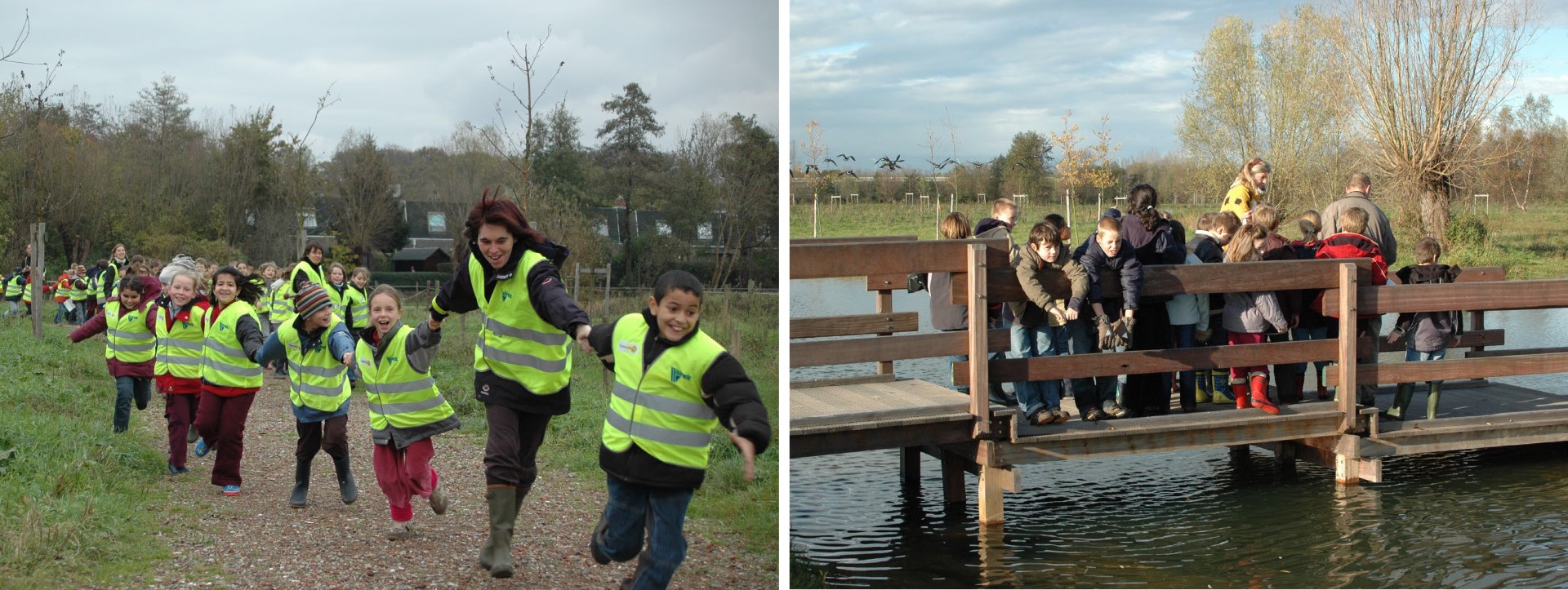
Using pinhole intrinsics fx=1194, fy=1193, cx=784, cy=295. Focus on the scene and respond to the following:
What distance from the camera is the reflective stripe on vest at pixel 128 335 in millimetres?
7488

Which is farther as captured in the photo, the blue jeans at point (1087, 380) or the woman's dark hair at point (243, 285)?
the woman's dark hair at point (243, 285)

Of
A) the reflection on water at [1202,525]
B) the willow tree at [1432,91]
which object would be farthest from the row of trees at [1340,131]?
the reflection on water at [1202,525]

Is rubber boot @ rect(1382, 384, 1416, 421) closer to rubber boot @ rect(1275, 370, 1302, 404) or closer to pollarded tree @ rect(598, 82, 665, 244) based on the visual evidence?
rubber boot @ rect(1275, 370, 1302, 404)

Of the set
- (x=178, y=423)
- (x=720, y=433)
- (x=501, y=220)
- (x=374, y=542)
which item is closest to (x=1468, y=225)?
(x=720, y=433)

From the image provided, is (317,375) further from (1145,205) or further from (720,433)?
(1145,205)

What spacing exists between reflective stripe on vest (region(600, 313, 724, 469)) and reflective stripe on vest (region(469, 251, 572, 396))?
1.79ft

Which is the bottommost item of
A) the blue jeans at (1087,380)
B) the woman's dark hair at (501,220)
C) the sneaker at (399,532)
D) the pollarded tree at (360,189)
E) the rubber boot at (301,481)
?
the sneaker at (399,532)

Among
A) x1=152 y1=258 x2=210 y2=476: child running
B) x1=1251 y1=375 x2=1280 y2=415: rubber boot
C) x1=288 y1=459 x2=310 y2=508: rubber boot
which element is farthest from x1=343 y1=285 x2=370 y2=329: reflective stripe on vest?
x1=1251 y1=375 x2=1280 y2=415: rubber boot

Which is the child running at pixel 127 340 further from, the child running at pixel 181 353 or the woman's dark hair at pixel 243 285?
the woman's dark hair at pixel 243 285

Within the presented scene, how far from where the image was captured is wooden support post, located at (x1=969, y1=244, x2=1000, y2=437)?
18.3 feet

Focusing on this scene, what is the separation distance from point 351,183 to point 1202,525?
28734mm

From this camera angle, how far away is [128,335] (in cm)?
751

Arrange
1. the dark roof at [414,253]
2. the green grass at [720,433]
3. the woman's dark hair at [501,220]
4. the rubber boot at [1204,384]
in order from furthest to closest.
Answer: the dark roof at [414,253] < the rubber boot at [1204,384] < the green grass at [720,433] < the woman's dark hair at [501,220]

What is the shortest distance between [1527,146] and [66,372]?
33062mm
